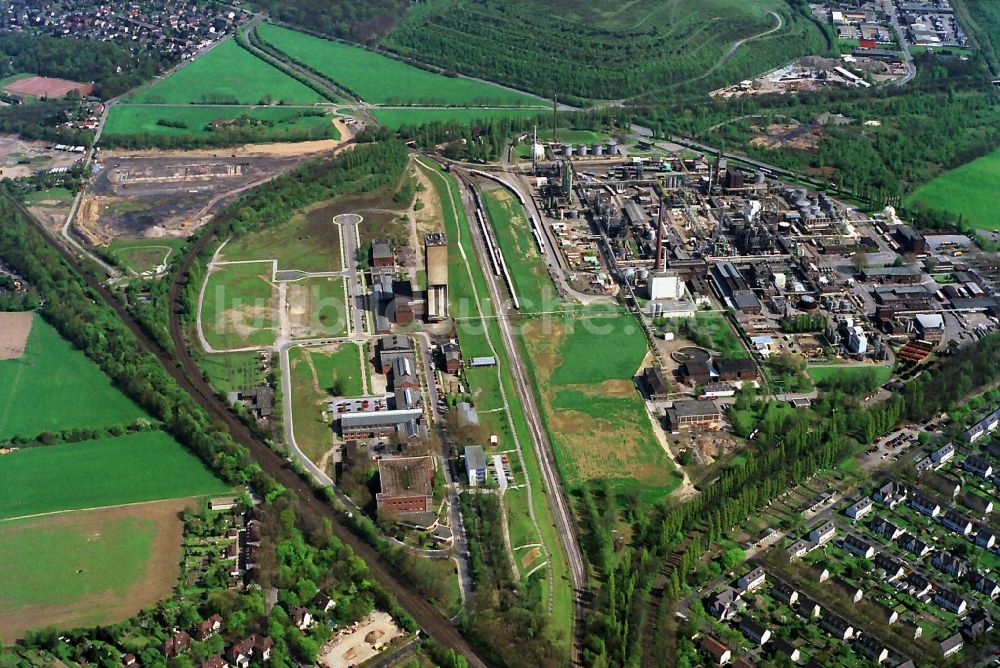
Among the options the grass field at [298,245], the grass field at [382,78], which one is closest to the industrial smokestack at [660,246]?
the grass field at [298,245]

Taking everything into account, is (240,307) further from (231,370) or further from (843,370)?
(843,370)

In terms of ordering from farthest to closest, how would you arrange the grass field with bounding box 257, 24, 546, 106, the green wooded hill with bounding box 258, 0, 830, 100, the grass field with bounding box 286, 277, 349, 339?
the green wooded hill with bounding box 258, 0, 830, 100 → the grass field with bounding box 257, 24, 546, 106 → the grass field with bounding box 286, 277, 349, 339

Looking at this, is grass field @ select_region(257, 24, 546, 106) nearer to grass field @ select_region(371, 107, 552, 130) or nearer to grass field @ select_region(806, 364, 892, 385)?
grass field @ select_region(371, 107, 552, 130)

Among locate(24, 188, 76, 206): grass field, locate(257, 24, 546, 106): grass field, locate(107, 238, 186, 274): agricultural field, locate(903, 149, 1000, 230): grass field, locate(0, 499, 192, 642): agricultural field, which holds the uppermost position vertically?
locate(257, 24, 546, 106): grass field

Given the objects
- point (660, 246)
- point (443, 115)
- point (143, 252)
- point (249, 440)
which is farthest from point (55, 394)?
point (443, 115)

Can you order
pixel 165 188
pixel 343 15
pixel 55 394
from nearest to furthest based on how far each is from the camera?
pixel 55 394, pixel 165 188, pixel 343 15

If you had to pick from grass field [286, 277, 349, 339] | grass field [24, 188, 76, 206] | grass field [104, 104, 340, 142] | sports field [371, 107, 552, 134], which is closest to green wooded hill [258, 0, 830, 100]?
sports field [371, 107, 552, 134]

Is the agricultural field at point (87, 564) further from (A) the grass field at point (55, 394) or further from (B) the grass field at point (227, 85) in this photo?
(B) the grass field at point (227, 85)

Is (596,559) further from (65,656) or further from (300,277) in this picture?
(300,277)
